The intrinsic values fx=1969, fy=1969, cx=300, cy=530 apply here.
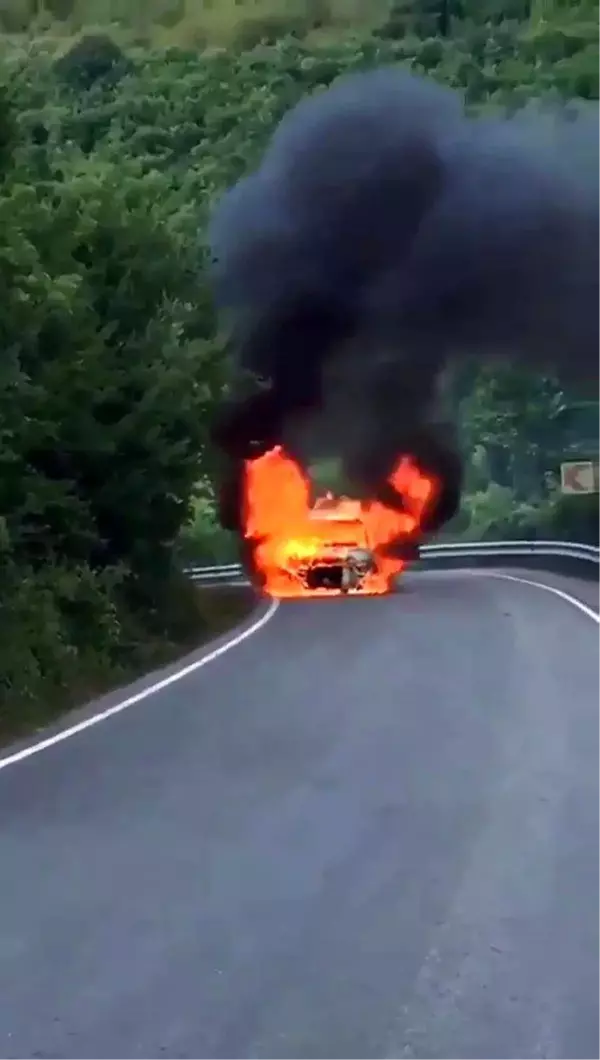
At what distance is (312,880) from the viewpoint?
8.61 metres

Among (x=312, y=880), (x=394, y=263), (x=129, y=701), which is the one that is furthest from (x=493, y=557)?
(x=312, y=880)

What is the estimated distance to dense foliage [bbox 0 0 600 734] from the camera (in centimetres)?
1986

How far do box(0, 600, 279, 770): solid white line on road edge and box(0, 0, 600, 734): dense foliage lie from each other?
748 millimetres

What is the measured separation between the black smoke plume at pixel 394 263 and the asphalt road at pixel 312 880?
67.3ft

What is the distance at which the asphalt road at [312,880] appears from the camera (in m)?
6.22

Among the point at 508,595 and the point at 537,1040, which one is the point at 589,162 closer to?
the point at 508,595

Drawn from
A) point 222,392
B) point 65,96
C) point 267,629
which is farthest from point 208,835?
point 65,96

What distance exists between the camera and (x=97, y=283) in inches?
1021

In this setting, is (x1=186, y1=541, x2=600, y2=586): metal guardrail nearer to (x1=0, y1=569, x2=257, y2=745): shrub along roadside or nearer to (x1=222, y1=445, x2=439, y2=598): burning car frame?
(x1=222, y1=445, x2=439, y2=598): burning car frame

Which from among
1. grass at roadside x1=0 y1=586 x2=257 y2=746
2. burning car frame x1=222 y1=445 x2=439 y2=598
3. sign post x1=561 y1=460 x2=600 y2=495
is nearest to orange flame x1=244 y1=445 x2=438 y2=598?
burning car frame x1=222 y1=445 x2=439 y2=598

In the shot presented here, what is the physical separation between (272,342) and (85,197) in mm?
14000

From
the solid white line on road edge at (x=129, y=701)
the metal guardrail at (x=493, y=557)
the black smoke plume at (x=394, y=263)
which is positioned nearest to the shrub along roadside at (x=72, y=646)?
the solid white line on road edge at (x=129, y=701)

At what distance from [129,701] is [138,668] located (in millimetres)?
4462

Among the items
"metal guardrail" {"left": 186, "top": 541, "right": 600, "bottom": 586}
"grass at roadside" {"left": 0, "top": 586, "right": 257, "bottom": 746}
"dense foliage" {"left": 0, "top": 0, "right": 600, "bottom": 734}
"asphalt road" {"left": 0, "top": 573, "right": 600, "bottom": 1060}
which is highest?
"dense foliage" {"left": 0, "top": 0, "right": 600, "bottom": 734}
